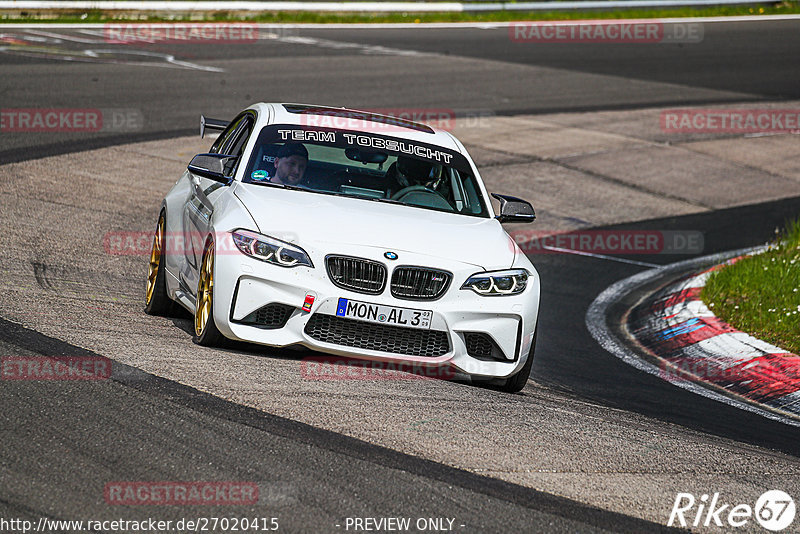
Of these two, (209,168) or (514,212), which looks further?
(514,212)

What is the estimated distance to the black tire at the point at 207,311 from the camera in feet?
23.0

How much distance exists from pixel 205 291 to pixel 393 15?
26.2 metres

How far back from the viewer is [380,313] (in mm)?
6852

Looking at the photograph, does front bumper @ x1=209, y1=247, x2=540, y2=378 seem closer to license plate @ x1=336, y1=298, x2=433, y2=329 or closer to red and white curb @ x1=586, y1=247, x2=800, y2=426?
license plate @ x1=336, y1=298, x2=433, y2=329

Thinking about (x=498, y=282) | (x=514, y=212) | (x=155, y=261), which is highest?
(x=514, y=212)

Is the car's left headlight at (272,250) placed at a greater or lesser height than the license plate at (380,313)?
greater

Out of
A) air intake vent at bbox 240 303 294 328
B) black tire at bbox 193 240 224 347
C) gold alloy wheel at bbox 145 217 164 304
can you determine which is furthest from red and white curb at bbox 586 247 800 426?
gold alloy wheel at bbox 145 217 164 304

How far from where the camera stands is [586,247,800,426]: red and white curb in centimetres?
847

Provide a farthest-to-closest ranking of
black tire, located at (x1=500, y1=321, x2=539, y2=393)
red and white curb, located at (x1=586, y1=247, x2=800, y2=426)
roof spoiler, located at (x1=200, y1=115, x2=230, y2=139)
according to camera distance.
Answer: roof spoiler, located at (x1=200, y1=115, x2=230, y2=139), red and white curb, located at (x1=586, y1=247, x2=800, y2=426), black tire, located at (x1=500, y1=321, x2=539, y2=393)

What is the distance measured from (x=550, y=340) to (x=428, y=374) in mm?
2670

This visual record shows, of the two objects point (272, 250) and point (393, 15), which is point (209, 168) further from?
point (393, 15)

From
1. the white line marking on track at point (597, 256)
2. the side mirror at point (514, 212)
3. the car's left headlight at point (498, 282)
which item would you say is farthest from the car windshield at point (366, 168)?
the white line marking on track at point (597, 256)

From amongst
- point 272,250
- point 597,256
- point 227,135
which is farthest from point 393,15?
point 272,250

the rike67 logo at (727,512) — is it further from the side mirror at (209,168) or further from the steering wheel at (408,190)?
the side mirror at (209,168)
